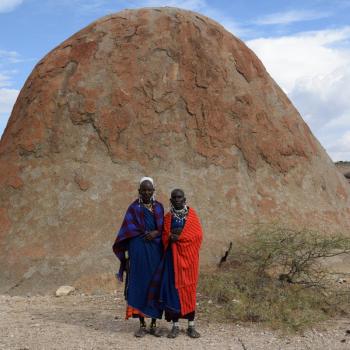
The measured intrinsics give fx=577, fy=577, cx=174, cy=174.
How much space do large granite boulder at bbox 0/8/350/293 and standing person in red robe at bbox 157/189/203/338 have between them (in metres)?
1.99

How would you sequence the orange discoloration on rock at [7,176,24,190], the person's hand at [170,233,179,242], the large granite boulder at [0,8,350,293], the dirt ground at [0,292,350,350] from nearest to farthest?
the dirt ground at [0,292,350,350] → the person's hand at [170,233,179,242] → the large granite boulder at [0,8,350,293] → the orange discoloration on rock at [7,176,24,190]

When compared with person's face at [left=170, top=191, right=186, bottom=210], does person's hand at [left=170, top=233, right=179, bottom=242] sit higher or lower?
lower

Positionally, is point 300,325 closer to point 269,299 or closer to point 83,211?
point 269,299

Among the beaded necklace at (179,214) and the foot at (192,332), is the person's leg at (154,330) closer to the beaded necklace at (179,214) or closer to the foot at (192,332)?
the foot at (192,332)

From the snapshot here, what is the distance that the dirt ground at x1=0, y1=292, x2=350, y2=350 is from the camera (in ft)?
14.8

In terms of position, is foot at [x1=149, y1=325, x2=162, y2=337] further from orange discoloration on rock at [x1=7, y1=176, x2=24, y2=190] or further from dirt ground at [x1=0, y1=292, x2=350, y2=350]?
orange discoloration on rock at [x1=7, y1=176, x2=24, y2=190]

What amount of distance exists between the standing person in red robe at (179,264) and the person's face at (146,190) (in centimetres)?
18

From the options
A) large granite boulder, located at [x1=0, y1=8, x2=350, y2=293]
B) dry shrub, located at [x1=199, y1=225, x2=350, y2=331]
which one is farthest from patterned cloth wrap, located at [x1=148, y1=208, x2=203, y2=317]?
large granite boulder, located at [x1=0, y1=8, x2=350, y2=293]

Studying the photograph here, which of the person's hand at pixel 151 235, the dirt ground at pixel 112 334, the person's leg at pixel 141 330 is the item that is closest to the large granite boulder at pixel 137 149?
the dirt ground at pixel 112 334

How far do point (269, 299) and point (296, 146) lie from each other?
9.77ft

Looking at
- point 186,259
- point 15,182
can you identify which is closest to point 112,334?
point 186,259

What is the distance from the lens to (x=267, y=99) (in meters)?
8.12

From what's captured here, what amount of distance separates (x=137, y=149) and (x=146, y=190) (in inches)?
103

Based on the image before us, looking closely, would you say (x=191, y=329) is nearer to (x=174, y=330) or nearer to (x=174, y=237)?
(x=174, y=330)
